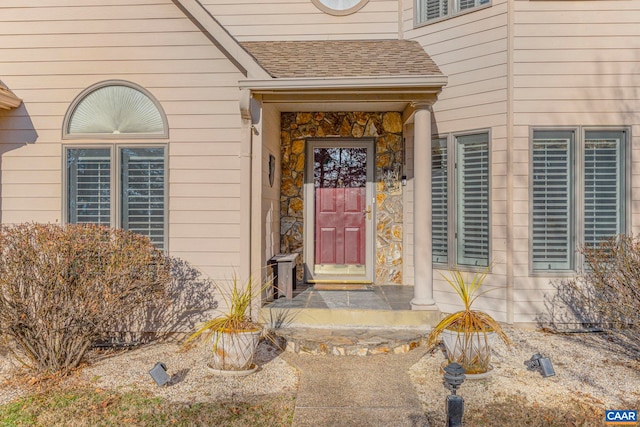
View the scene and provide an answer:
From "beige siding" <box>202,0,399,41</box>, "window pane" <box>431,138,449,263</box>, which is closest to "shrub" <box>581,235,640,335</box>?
"window pane" <box>431,138,449,263</box>

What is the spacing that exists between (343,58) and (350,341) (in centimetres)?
333

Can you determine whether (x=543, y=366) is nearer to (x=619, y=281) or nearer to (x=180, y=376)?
(x=619, y=281)

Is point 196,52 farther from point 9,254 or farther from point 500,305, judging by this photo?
point 500,305

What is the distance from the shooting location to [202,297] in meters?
4.94

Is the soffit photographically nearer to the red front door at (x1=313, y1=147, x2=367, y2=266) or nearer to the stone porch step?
the stone porch step

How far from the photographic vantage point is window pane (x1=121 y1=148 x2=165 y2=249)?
4.92 metres

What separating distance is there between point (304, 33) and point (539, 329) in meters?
4.93

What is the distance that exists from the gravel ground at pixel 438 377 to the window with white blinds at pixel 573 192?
1.12 metres

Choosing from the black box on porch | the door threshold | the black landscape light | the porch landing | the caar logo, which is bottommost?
the caar logo

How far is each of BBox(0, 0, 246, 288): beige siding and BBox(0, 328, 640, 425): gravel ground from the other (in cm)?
119

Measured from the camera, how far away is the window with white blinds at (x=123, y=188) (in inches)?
194

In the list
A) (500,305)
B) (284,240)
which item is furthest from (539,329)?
(284,240)

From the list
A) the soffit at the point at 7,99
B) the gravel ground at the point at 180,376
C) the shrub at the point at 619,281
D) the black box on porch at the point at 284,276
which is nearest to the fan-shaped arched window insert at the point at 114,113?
the soffit at the point at 7,99

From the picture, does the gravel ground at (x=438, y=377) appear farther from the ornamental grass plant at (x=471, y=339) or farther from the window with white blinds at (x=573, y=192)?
the window with white blinds at (x=573, y=192)
